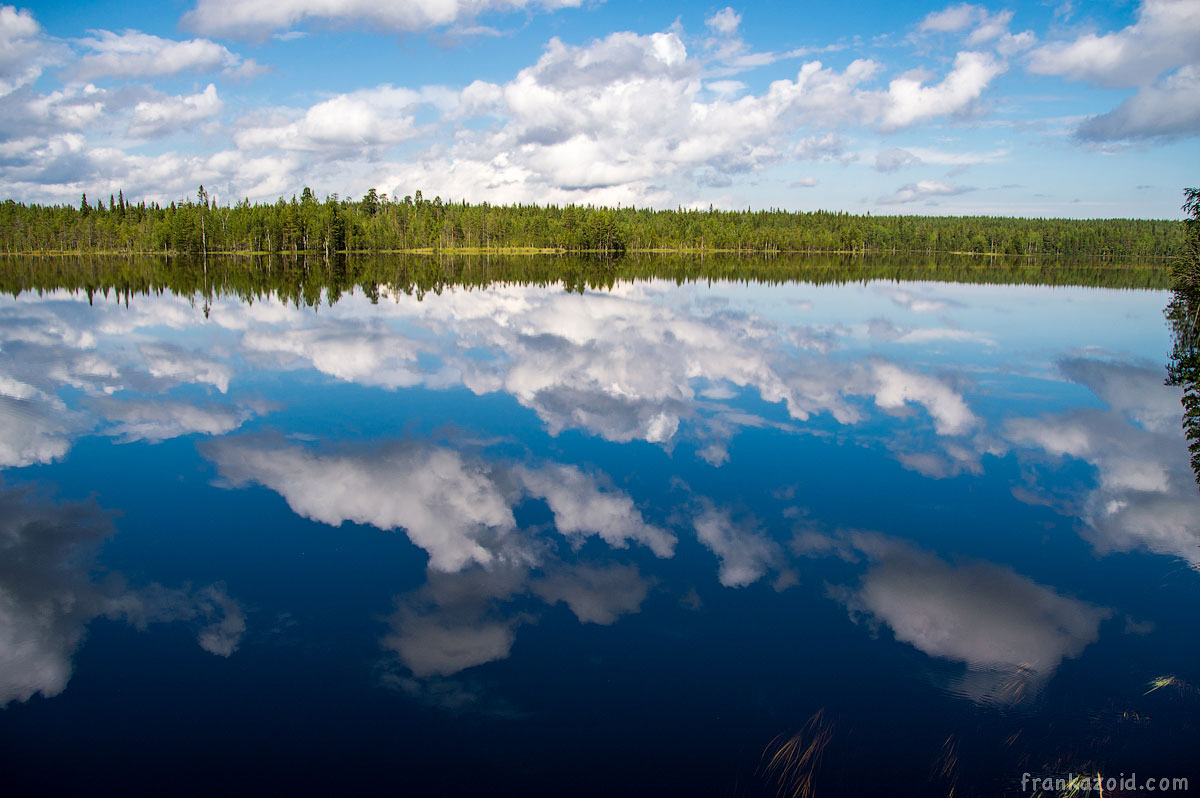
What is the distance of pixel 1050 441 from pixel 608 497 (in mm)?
10530

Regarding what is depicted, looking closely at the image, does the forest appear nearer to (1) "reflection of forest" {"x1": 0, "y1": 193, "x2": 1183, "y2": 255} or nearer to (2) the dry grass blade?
(1) "reflection of forest" {"x1": 0, "y1": 193, "x2": 1183, "y2": 255}

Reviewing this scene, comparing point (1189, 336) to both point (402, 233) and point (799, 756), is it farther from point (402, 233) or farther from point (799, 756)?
point (402, 233)

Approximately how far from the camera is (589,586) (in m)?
8.49

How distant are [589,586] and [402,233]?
500 ft

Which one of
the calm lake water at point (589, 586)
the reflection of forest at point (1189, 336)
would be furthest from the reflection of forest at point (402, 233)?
the calm lake water at point (589, 586)

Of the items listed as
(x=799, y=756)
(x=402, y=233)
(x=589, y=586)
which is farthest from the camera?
(x=402, y=233)

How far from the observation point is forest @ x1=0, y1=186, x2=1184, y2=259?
420 feet

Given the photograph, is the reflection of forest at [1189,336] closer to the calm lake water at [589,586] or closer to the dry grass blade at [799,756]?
the calm lake water at [589,586]

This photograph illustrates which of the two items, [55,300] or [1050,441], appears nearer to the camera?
[1050,441]

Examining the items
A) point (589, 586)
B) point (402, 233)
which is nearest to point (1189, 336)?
point (589, 586)

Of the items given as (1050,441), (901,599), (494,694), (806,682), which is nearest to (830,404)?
(1050,441)

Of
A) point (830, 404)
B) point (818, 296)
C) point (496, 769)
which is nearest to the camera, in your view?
point (496, 769)

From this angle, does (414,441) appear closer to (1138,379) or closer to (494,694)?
(494,694)

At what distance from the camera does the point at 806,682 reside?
6773 mm
